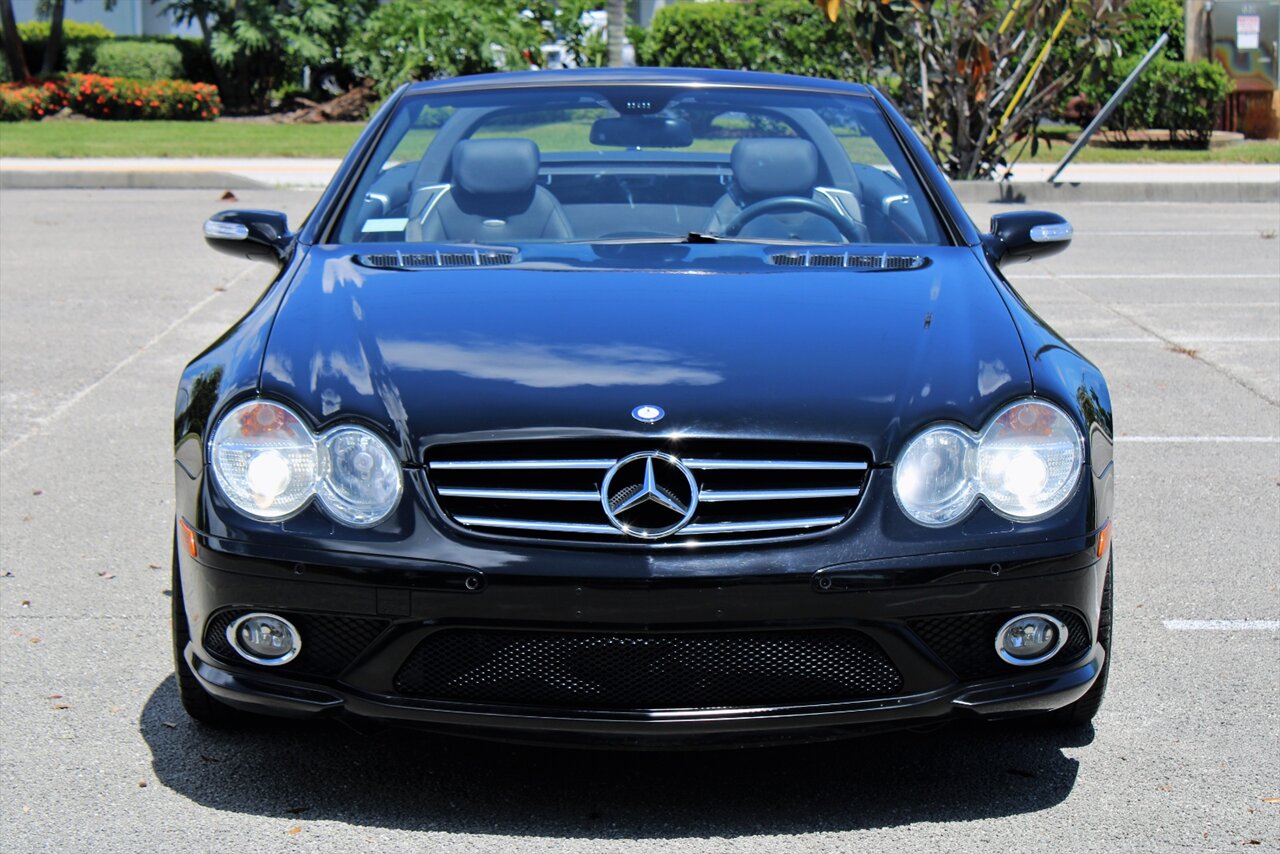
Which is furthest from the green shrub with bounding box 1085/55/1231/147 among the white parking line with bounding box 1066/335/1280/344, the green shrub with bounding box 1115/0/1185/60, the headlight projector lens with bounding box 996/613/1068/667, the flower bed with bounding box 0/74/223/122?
the headlight projector lens with bounding box 996/613/1068/667

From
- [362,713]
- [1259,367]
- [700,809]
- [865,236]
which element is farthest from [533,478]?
[1259,367]

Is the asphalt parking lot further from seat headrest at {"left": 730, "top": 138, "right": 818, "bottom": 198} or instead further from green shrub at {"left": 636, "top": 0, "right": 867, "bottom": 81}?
green shrub at {"left": 636, "top": 0, "right": 867, "bottom": 81}

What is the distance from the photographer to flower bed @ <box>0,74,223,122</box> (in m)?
26.7

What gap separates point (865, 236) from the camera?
464 centimetres

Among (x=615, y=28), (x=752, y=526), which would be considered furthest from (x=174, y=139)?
(x=752, y=526)

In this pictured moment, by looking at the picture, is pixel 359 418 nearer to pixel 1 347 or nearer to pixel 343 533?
pixel 343 533

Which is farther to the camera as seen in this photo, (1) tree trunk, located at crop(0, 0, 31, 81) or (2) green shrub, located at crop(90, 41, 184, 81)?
(2) green shrub, located at crop(90, 41, 184, 81)

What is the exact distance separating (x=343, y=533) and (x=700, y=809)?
92 centimetres

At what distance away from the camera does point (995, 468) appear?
10.8 ft

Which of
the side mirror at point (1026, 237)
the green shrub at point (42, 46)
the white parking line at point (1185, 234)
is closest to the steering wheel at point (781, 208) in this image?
the side mirror at point (1026, 237)

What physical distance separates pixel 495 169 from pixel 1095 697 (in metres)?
2.24

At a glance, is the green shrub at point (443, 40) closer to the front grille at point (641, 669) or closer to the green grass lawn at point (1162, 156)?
the green grass lawn at point (1162, 156)

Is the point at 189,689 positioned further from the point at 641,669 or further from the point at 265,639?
the point at 641,669

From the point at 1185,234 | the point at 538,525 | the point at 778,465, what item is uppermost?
the point at 778,465
